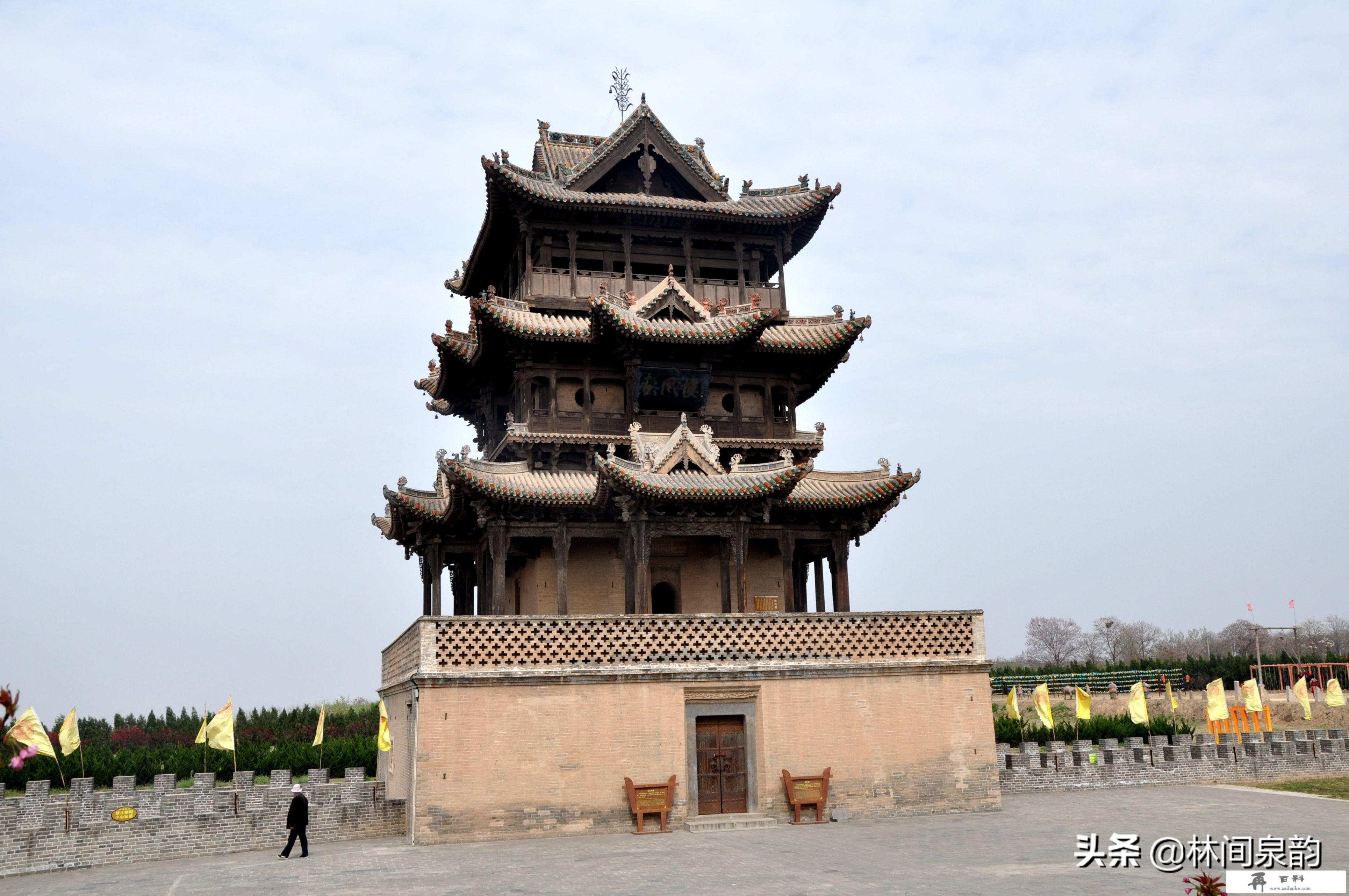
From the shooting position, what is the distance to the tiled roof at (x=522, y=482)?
2308 cm

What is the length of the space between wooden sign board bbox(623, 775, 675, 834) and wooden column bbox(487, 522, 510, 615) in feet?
17.7

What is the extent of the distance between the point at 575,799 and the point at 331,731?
31.6 m

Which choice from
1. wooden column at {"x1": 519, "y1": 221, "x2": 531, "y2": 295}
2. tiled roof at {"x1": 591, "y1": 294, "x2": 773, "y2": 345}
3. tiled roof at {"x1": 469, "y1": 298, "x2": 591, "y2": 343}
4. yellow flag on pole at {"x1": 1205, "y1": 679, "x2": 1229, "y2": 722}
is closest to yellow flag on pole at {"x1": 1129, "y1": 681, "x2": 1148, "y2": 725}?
yellow flag on pole at {"x1": 1205, "y1": 679, "x2": 1229, "y2": 722}

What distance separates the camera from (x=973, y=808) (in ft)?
74.4

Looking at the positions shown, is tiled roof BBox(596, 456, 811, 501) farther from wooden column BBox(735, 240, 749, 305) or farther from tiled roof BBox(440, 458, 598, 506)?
wooden column BBox(735, 240, 749, 305)

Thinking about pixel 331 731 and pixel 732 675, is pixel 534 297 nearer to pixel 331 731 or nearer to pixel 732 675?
pixel 732 675

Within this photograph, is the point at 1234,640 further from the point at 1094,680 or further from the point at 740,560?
the point at 740,560

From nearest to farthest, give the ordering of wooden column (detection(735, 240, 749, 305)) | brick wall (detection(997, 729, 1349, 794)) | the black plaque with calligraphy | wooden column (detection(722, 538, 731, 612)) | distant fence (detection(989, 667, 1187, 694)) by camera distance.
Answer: wooden column (detection(722, 538, 731, 612)) → brick wall (detection(997, 729, 1349, 794)) → the black plaque with calligraphy → wooden column (detection(735, 240, 749, 305)) → distant fence (detection(989, 667, 1187, 694))

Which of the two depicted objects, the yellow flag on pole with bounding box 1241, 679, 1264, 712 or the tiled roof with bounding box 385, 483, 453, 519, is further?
the yellow flag on pole with bounding box 1241, 679, 1264, 712

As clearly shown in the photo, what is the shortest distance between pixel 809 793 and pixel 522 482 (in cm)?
935

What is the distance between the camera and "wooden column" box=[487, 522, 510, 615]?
24281 mm

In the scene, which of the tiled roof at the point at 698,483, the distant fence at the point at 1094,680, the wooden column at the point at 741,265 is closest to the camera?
the tiled roof at the point at 698,483

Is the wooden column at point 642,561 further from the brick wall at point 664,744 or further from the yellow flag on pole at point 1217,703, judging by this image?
the yellow flag on pole at point 1217,703

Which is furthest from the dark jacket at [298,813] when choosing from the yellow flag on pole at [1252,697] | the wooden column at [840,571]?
the yellow flag on pole at [1252,697]
